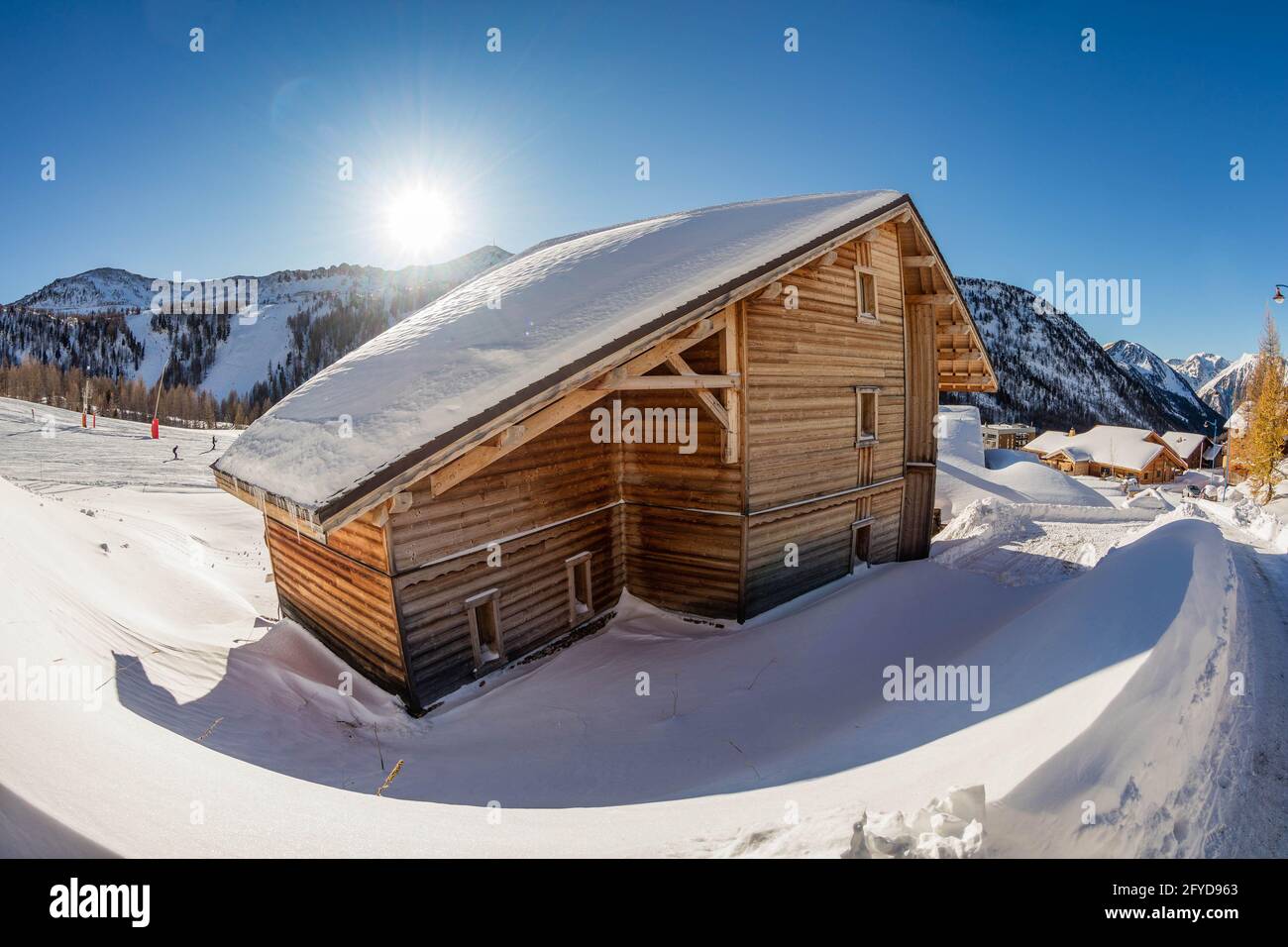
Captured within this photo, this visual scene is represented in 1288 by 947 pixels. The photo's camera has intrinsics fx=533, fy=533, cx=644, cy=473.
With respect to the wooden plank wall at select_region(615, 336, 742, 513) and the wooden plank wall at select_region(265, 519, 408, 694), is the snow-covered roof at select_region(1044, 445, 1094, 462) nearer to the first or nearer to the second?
the wooden plank wall at select_region(615, 336, 742, 513)

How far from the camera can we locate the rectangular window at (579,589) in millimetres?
10438

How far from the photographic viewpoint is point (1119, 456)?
62.5 m

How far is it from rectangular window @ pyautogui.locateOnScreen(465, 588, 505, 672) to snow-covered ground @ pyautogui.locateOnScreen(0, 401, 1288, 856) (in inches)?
16.8

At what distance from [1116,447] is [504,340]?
80.6 m

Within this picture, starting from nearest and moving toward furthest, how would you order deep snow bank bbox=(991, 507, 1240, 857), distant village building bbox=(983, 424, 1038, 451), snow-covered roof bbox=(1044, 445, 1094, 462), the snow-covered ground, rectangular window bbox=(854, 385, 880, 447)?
1. deep snow bank bbox=(991, 507, 1240, 857)
2. the snow-covered ground
3. rectangular window bbox=(854, 385, 880, 447)
4. snow-covered roof bbox=(1044, 445, 1094, 462)
5. distant village building bbox=(983, 424, 1038, 451)

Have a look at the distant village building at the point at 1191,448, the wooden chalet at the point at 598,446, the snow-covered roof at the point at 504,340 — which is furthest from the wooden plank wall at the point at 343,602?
the distant village building at the point at 1191,448

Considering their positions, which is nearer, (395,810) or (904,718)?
(395,810)

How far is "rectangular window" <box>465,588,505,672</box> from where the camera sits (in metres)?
8.73

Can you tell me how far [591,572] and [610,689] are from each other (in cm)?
273

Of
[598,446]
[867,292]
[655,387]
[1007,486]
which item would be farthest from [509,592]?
[1007,486]

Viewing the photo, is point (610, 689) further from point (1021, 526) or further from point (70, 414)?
point (70, 414)

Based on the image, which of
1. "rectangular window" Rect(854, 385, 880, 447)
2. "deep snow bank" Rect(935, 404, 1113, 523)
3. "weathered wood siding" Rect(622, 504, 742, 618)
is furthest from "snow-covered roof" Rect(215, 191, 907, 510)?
"deep snow bank" Rect(935, 404, 1113, 523)

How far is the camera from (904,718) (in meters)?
6.31
